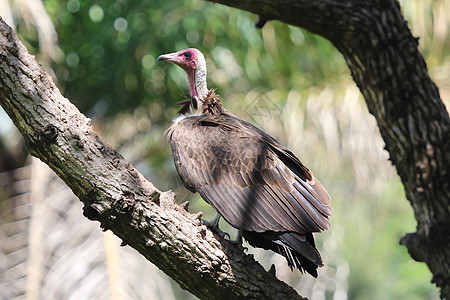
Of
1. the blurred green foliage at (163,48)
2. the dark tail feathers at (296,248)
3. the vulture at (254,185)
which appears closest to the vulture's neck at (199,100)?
the vulture at (254,185)

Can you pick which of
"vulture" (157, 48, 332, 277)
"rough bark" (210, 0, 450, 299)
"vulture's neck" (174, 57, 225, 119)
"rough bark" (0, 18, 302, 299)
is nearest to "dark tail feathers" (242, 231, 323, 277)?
"vulture" (157, 48, 332, 277)

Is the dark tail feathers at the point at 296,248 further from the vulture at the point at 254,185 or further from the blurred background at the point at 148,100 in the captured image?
the blurred background at the point at 148,100

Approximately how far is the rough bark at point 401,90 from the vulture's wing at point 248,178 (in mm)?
811

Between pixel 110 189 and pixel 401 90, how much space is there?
239 centimetres

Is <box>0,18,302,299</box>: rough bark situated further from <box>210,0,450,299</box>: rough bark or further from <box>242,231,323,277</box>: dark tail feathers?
<box>210,0,450,299</box>: rough bark

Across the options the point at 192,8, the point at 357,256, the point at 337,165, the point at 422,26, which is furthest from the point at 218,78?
the point at 357,256

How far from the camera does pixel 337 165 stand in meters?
9.46

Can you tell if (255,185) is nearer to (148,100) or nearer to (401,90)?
(401,90)

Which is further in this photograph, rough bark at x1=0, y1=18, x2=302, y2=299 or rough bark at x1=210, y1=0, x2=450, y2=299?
rough bark at x1=210, y1=0, x2=450, y2=299

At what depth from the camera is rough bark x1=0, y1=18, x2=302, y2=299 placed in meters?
3.84

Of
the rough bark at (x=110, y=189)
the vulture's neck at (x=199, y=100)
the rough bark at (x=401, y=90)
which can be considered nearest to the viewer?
the rough bark at (x=110, y=189)

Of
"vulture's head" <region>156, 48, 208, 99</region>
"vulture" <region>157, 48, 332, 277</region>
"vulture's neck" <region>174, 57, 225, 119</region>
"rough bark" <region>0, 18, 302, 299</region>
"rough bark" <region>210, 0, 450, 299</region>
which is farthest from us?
"vulture's head" <region>156, 48, 208, 99</region>

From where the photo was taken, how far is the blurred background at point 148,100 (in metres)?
8.17

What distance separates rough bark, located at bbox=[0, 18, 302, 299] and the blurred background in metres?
3.60
